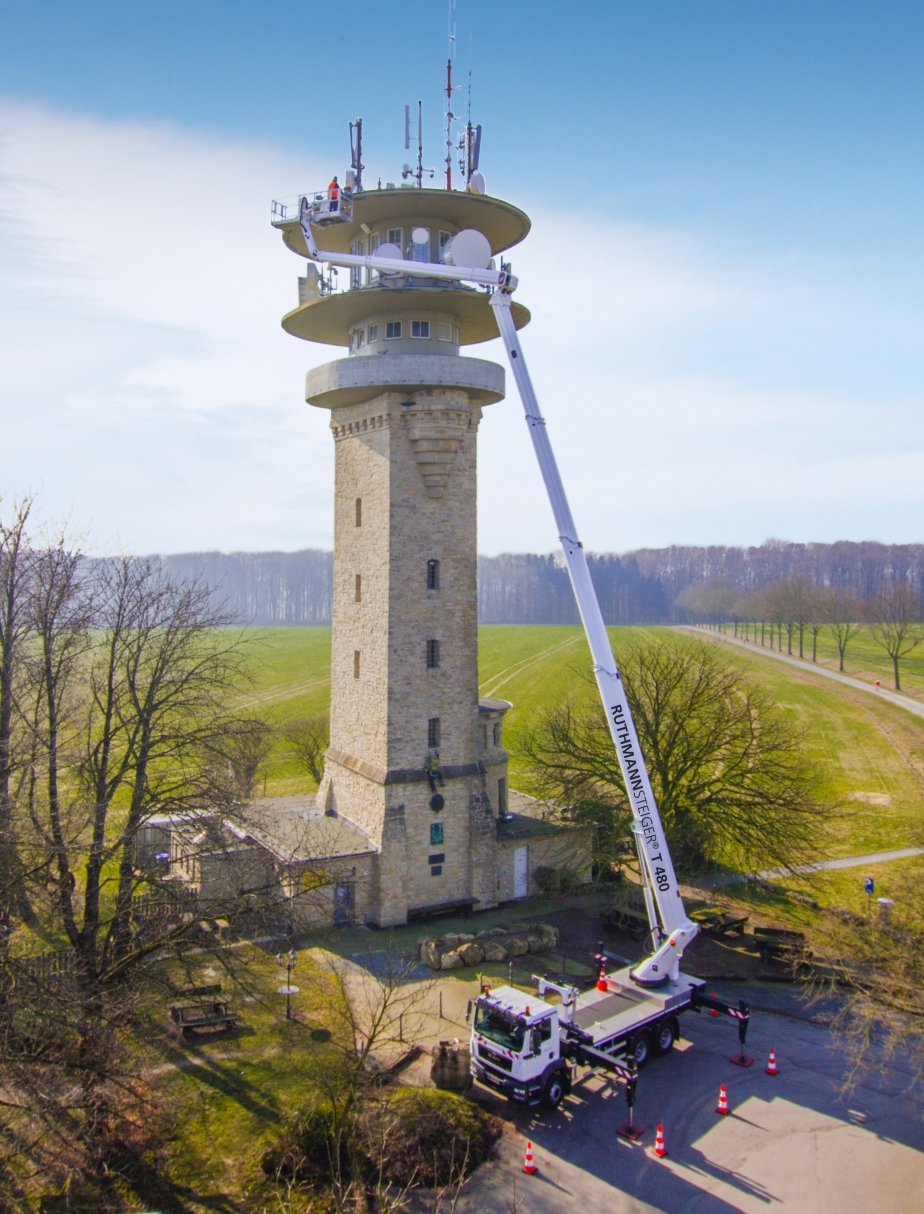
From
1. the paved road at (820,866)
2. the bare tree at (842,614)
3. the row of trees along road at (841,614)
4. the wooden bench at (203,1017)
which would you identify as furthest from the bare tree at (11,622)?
the bare tree at (842,614)

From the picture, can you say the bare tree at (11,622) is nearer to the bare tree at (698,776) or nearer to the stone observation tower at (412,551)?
the stone observation tower at (412,551)

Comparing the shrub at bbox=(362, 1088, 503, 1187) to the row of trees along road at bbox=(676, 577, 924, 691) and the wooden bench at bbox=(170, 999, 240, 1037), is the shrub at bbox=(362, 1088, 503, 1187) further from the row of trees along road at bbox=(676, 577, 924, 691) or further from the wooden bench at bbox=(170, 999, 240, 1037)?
the row of trees along road at bbox=(676, 577, 924, 691)

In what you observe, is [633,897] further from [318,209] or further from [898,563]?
[898,563]

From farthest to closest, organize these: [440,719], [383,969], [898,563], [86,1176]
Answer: [898,563]
[440,719]
[383,969]
[86,1176]

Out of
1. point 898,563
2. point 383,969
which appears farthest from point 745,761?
point 898,563

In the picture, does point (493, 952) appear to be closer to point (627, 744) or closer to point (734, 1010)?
point (734, 1010)

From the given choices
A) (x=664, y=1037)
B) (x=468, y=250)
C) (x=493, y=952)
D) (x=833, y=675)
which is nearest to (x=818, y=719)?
(x=833, y=675)
